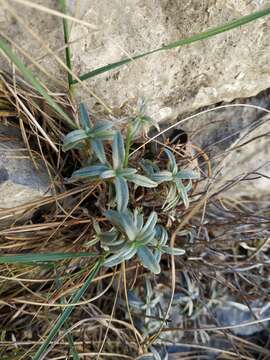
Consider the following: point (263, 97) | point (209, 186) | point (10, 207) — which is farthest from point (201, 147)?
→ point (10, 207)

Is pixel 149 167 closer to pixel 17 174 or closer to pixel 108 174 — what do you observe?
pixel 108 174

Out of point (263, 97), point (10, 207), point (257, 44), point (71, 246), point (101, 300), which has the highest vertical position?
point (257, 44)

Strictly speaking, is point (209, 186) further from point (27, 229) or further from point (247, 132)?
point (27, 229)

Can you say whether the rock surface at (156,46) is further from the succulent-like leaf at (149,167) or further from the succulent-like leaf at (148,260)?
the succulent-like leaf at (148,260)

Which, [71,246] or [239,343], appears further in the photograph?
[239,343]

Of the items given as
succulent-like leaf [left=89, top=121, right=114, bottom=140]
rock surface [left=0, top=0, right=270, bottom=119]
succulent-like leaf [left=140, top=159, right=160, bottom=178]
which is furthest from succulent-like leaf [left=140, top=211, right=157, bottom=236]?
rock surface [left=0, top=0, right=270, bottom=119]

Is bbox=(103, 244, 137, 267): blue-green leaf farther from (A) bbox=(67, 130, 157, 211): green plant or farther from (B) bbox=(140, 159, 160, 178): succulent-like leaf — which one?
(B) bbox=(140, 159, 160, 178): succulent-like leaf
